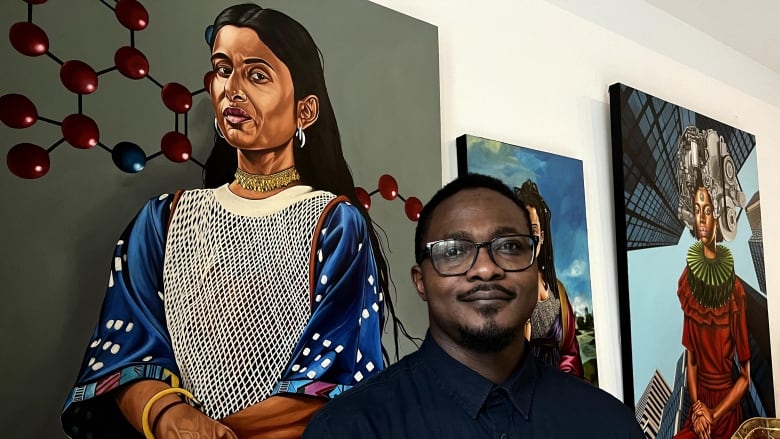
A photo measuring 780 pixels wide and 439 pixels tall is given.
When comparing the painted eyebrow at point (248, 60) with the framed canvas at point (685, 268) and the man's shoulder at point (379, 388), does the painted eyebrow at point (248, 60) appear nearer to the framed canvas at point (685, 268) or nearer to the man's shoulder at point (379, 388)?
the man's shoulder at point (379, 388)

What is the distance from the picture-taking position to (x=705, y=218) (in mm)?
2094

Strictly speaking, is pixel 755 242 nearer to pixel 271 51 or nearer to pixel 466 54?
pixel 466 54

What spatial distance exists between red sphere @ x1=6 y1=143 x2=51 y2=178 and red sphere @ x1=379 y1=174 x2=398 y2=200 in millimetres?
599

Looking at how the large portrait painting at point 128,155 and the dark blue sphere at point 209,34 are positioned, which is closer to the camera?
the large portrait painting at point 128,155

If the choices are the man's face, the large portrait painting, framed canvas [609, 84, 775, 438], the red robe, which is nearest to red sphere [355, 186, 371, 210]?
the large portrait painting

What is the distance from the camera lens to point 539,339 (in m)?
1.53

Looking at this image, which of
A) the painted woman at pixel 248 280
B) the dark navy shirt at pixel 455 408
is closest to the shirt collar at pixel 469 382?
the dark navy shirt at pixel 455 408

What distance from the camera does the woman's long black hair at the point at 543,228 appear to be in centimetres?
157

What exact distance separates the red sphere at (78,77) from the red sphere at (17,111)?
0.06 m

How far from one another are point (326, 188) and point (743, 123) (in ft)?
6.37

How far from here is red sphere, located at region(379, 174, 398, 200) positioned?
4.28ft

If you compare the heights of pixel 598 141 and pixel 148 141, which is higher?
pixel 598 141

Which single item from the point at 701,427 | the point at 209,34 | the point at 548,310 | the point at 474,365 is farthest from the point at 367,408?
the point at 701,427

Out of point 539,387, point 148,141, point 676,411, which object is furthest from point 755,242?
point 148,141
